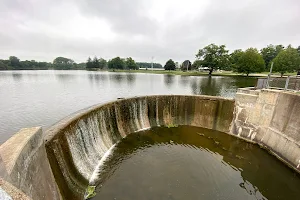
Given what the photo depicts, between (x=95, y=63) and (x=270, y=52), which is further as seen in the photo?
(x=95, y=63)

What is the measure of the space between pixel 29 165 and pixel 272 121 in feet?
41.8

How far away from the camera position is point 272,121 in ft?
33.3

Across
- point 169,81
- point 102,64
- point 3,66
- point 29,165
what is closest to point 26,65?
point 3,66

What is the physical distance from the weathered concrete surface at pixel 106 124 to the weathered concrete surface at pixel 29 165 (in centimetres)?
74

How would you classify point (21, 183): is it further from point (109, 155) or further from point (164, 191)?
point (109, 155)

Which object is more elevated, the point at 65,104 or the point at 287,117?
the point at 287,117

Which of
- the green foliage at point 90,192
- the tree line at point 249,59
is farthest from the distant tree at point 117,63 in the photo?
the green foliage at point 90,192

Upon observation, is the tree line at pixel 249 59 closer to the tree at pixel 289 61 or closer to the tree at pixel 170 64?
the tree at pixel 289 61

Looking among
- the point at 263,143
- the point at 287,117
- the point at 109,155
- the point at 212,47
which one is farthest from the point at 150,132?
the point at 212,47

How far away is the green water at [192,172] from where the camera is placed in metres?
6.62

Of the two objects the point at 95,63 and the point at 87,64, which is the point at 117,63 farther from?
the point at 87,64

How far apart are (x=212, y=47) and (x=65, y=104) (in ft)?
169

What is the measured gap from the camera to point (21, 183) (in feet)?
11.0

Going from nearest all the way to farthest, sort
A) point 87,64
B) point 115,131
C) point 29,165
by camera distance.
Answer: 1. point 29,165
2. point 115,131
3. point 87,64
